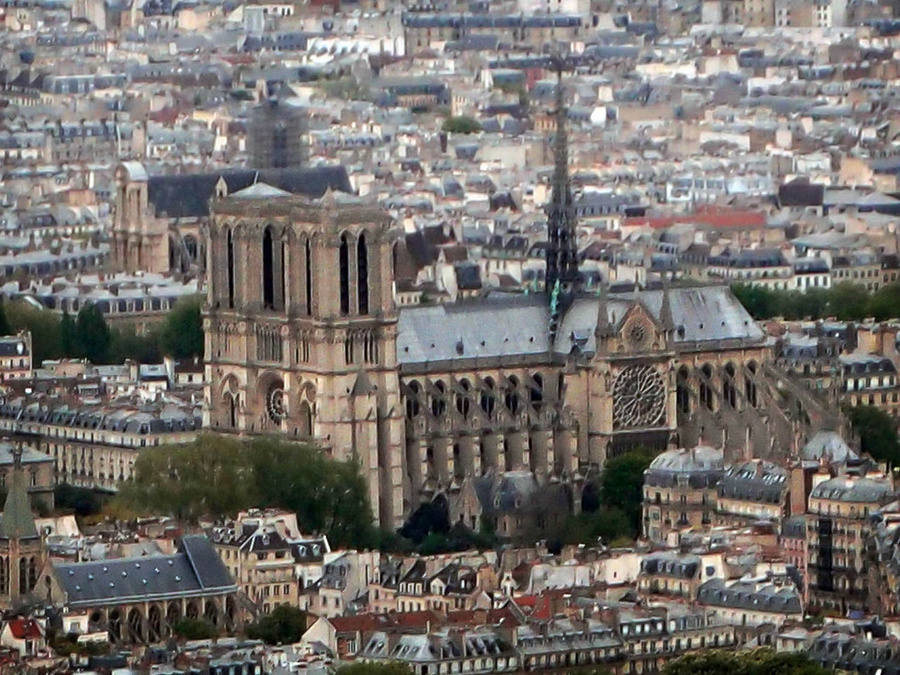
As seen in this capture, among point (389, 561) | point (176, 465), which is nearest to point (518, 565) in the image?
point (389, 561)

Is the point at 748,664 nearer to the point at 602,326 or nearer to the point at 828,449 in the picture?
the point at 828,449

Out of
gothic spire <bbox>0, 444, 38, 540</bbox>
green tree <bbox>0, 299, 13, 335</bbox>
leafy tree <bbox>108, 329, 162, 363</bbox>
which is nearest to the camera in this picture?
gothic spire <bbox>0, 444, 38, 540</bbox>

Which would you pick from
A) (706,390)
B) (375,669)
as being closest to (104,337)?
(706,390)

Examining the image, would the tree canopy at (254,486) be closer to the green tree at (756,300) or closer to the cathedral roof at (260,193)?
the cathedral roof at (260,193)

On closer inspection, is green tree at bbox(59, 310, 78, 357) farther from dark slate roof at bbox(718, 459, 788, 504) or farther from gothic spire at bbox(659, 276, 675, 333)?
dark slate roof at bbox(718, 459, 788, 504)

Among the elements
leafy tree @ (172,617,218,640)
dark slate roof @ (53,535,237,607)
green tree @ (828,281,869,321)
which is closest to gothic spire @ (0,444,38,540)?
dark slate roof @ (53,535,237,607)

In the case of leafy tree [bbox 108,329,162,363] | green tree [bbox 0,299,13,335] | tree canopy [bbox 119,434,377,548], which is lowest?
leafy tree [bbox 108,329,162,363]

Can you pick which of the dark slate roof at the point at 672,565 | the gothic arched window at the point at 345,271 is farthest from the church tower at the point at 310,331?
the dark slate roof at the point at 672,565

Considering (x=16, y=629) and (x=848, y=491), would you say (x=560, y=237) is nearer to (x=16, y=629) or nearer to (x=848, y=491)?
(x=848, y=491)
